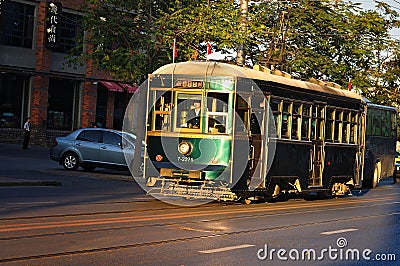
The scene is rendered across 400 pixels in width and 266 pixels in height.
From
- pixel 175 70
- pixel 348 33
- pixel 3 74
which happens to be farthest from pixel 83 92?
pixel 175 70

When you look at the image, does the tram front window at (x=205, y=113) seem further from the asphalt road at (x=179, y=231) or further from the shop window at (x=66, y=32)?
the shop window at (x=66, y=32)

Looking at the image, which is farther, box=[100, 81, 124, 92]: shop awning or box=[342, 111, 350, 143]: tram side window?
box=[100, 81, 124, 92]: shop awning

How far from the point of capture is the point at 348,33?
29969 millimetres

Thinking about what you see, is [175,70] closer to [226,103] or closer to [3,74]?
[226,103]

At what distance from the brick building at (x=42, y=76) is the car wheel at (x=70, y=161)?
15168 mm

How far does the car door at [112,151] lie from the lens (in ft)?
85.6

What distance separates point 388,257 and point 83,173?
15946 mm

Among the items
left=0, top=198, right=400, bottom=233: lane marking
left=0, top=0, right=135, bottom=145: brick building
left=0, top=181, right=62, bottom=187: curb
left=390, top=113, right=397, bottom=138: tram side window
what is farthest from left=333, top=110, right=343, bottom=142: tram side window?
left=0, top=0, right=135, bottom=145: brick building

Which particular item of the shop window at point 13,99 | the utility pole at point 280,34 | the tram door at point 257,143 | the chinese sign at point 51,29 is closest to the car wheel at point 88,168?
the utility pole at point 280,34

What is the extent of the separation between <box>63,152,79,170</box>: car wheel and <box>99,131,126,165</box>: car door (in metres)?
0.89

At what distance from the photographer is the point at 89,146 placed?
85.7 ft

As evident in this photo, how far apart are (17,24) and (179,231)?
32155 millimetres

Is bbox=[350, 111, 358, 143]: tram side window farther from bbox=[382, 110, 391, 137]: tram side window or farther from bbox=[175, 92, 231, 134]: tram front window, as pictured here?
bbox=[382, 110, 391, 137]: tram side window

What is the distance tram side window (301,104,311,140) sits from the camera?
1973cm
